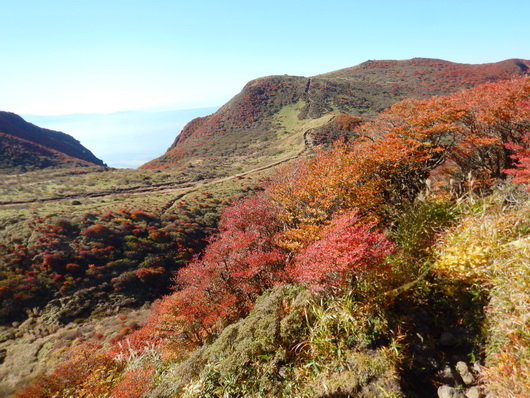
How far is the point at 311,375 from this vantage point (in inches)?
237

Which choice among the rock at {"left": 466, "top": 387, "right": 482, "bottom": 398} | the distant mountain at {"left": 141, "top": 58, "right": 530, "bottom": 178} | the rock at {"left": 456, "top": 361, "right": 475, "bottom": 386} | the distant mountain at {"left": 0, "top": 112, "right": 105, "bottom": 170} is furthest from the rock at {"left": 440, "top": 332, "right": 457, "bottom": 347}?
the distant mountain at {"left": 0, "top": 112, "right": 105, "bottom": 170}

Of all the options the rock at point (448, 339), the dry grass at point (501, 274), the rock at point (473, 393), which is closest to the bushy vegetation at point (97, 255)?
the rock at point (448, 339)

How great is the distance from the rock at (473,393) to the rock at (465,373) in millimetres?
159

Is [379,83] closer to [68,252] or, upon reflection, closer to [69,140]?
[68,252]

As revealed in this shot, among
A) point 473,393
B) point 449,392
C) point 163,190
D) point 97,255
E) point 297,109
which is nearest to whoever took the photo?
point 473,393

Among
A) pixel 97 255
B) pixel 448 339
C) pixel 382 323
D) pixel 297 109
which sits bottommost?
pixel 97 255

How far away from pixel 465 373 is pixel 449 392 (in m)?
0.54

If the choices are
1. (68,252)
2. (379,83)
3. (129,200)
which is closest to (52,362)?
(68,252)

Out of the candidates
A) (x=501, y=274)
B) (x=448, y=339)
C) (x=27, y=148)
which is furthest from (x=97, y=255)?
(x=27, y=148)

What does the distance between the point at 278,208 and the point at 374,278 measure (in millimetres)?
12515

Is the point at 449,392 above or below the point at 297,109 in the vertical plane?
below

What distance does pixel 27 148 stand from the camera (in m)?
76.2

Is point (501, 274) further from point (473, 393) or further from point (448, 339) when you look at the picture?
point (473, 393)

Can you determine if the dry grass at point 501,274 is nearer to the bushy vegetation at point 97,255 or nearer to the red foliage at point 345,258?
the red foliage at point 345,258
